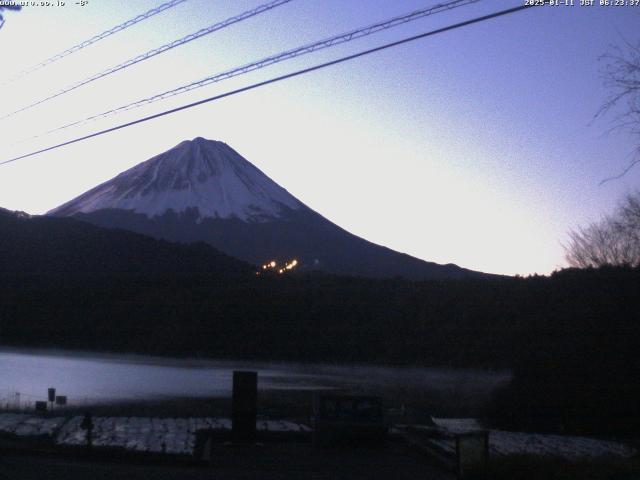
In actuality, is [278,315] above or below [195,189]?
below

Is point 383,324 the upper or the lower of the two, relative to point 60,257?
lower

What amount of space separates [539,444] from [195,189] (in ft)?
323

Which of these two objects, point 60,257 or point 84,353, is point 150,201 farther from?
point 84,353

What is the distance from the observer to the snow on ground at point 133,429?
1862 cm

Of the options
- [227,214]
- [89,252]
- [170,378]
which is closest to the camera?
[170,378]

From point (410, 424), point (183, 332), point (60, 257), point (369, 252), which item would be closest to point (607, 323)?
point (410, 424)

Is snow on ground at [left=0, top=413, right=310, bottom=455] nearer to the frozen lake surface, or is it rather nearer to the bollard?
the bollard

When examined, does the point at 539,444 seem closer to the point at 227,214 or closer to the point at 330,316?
the point at 330,316

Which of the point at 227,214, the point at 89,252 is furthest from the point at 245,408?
the point at 227,214

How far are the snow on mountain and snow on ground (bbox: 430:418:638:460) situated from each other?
8577cm

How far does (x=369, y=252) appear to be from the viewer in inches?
3930

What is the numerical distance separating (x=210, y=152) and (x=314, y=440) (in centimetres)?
11100

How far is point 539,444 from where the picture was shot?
2044 centimetres

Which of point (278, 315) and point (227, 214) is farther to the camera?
point (227, 214)
